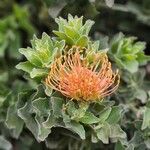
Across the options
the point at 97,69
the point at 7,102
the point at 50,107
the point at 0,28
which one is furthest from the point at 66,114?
the point at 0,28

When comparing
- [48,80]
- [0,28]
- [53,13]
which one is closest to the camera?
[48,80]

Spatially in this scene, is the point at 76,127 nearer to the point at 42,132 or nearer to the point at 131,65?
the point at 42,132

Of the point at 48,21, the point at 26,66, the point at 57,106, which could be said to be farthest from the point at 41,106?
the point at 48,21

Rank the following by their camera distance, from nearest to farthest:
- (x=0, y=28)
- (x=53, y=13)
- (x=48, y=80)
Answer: (x=48, y=80)
(x=53, y=13)
(x=0, y=28)

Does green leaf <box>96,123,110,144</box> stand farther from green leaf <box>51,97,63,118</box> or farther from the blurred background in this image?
the blurred background

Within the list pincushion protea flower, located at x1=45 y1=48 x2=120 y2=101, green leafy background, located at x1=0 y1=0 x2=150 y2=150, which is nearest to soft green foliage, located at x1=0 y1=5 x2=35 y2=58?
green leafy background, located at x1=0 y1=0 x2=150 y2=150

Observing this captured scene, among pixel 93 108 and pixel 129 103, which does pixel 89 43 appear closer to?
pixel 93 108

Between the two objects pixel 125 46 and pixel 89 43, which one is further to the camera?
pixel 125 46

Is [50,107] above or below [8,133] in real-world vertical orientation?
above
